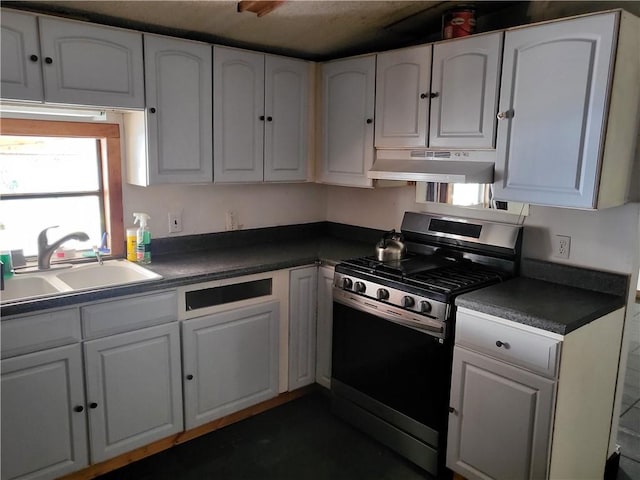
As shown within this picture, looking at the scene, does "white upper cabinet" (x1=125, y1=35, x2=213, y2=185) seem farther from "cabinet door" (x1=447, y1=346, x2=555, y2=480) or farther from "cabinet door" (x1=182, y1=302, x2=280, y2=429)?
"cabinet door" (x1=447, y1=346, x2=555, y2=480)

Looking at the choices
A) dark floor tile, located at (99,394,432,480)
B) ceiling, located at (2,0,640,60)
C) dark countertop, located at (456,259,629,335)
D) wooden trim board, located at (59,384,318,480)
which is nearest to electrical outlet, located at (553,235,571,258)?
dark countertop, located at (456,259,629,335)

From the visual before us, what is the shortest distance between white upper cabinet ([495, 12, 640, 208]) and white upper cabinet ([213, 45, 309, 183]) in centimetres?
129

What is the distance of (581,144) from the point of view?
2029 millimetres

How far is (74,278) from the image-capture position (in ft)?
8.34

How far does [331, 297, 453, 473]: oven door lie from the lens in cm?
231

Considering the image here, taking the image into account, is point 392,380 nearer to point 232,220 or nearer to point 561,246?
point 561,246

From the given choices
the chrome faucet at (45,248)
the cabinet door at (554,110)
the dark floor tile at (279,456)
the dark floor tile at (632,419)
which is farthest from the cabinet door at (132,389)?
the dark floor tile at (632,419)

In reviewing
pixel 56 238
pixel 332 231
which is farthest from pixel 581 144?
pixel 56 238

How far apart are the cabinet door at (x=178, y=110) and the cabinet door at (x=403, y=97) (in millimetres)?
964

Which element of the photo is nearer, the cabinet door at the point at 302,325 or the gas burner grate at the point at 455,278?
the gas burner grate at the point at 455,278

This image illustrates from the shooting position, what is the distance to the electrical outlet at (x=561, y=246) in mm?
2410

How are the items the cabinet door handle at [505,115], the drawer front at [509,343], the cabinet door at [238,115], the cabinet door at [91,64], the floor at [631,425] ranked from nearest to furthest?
the drawer front at [509,343] → the cabinet door at [91,64] → the cabinet door handle at [505,115] → the floor at [631,425] → the cabinet door at [238,115]

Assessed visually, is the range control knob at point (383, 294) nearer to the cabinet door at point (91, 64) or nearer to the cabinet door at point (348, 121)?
the cabinet door at point (348, 121)

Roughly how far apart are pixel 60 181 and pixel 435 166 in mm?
1981
